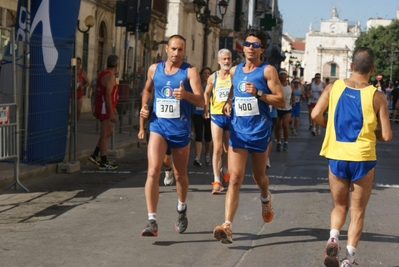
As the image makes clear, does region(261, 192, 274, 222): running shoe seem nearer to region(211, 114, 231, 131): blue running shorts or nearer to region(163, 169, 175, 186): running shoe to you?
region(211, 114, 231, 131): blue running shorts

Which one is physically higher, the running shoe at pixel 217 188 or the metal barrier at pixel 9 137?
the metal barrier at pixel 9 137

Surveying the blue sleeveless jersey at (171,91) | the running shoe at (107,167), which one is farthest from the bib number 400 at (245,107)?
the running shoe at (107,167)

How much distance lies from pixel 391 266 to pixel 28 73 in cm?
684

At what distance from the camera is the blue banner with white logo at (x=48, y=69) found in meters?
12.5

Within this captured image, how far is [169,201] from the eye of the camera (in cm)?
1032

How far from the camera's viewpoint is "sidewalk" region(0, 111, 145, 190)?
1183 centimetres

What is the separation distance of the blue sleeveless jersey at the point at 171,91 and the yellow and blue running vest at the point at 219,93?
3.80 metres

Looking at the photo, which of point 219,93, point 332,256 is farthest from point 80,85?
point 332,256

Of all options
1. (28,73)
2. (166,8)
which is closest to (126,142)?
(28,73)

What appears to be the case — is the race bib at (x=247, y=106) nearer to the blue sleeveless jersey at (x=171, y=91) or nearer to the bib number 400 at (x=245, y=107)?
the bib number 400 at (x=245, y=107)

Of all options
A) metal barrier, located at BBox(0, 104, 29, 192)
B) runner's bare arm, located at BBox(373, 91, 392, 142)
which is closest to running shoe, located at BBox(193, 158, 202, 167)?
metal barrier, located at BBox(0, 104, 29, 192)

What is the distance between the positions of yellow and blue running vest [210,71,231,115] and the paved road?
1064 millimetres

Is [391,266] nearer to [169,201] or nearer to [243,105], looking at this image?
[243,105]

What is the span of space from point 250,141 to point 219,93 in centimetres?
426
